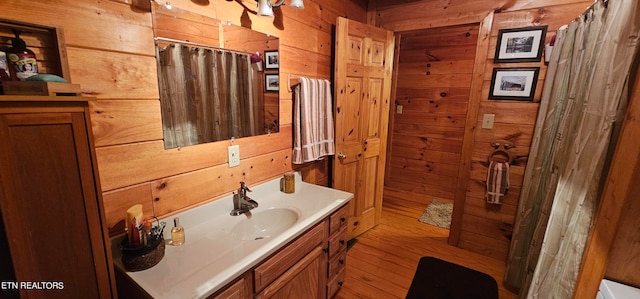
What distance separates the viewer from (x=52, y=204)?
27.3 inches

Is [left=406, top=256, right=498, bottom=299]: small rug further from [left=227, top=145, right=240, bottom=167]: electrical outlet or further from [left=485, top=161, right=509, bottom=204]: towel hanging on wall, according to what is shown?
[left=227, top=145, right=240, bottom=167]: electrical outlet

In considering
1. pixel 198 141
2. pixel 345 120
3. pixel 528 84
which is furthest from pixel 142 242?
pixel 528 84

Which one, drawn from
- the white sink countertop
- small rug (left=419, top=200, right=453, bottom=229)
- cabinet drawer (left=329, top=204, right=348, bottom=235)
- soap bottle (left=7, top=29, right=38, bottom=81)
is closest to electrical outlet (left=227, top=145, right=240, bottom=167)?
the white sink countertop

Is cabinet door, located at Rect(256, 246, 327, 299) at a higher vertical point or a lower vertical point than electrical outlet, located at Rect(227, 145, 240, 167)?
lower

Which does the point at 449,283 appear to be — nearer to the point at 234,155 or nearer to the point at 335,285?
the point at 335,285

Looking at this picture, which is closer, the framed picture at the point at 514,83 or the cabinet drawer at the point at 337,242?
the cabinet drawer at the point at 337,242

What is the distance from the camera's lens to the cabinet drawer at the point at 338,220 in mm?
1597

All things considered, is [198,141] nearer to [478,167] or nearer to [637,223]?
[637,223]

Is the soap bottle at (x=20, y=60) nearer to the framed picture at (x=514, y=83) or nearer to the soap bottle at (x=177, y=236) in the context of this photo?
the soap bottle at (x=177, y=236)

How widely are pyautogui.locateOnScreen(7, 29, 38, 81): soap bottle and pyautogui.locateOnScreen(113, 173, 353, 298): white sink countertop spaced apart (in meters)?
0.70

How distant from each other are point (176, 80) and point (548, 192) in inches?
81.7

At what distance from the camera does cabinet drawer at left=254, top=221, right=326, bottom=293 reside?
3.66ft

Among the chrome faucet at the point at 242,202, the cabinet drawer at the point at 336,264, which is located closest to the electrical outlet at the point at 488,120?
the cabinet drawer at the point at 336,264

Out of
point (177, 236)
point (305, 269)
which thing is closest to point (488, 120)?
point (305, 269)
